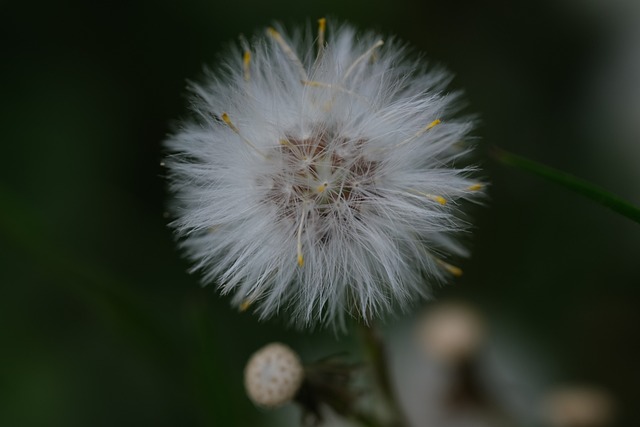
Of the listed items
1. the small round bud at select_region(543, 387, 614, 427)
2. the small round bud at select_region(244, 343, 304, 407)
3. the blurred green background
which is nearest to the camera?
the small round bud at select_region(244, 343, 304, 407)

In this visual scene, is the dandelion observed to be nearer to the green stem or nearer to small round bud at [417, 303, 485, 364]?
the green stem

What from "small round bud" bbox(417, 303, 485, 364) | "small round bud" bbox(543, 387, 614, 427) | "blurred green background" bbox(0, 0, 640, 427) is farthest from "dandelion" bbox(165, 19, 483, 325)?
"blurred green background" bbox(0, 0, 640, 427)

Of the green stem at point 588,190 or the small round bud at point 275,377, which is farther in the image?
the small round bud at point 275,377

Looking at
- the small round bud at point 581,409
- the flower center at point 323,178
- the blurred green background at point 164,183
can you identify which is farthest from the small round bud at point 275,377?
the blurred green background at point 164,183

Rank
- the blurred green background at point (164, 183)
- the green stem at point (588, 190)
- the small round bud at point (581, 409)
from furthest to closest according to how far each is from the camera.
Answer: the blurred green background at point (164, 183) → the small round bud at point (581, 409) → the green stem at point (588, 190)

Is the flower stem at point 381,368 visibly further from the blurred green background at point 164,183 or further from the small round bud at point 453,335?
the blurred green background at point 164,183

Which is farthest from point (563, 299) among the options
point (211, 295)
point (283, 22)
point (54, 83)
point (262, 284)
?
point (54, 83)

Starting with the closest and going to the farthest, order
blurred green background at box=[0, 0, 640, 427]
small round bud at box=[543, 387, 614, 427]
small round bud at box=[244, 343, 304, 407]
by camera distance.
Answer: small round bud at box=[244, 343, 304, 407]
small round bud at box=[543, 387, 614, 427]
blurred green background at box=[0, 0, 640, 427]
